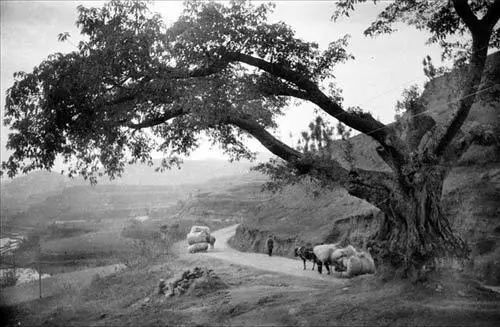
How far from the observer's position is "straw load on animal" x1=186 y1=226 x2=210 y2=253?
105ft

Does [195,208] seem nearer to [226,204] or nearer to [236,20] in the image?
[226,204]

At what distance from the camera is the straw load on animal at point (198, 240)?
31.9m

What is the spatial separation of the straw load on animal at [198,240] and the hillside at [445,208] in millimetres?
3084

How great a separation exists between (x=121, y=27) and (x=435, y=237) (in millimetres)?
10808

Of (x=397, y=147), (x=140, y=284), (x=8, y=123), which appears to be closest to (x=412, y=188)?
(x=397, y=147)

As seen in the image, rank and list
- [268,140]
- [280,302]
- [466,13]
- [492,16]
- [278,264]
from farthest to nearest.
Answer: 1. [278,264]
2. [280,302]
3. [268,140]
4. [492,16]
5. [466,13]

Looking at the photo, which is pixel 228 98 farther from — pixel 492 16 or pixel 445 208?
pixel 445 208

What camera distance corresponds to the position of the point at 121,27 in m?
10.7

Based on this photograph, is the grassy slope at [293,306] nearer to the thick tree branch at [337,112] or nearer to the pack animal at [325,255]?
the pack animal at [325,255]

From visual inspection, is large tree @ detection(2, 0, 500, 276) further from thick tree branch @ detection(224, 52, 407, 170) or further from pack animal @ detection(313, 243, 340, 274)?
pack animal @ detection(313, 243, 340, 274)

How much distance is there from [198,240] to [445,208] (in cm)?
2091

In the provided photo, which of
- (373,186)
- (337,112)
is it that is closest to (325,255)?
(373,186)

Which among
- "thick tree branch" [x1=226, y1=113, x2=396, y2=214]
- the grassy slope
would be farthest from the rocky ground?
"thick tree branch" [x1=226, y1=113, x2=396, y2=214]

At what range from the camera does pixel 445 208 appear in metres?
19.6
